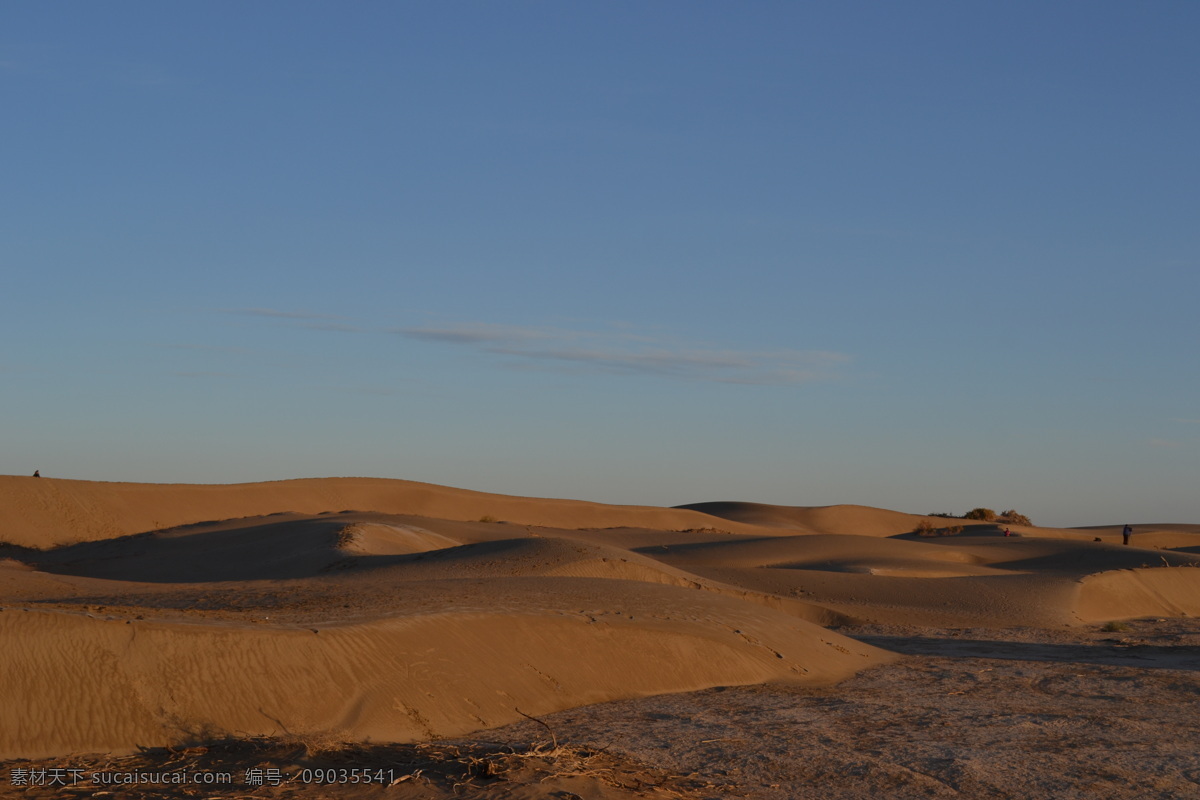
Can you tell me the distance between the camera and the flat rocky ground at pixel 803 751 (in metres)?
5.96

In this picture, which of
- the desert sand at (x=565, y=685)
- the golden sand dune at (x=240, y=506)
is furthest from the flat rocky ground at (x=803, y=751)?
the golden sand dune at (x=240, y=506)

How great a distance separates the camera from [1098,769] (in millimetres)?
7301

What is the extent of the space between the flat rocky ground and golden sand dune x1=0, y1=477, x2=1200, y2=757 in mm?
512

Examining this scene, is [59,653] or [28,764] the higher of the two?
[59,653]

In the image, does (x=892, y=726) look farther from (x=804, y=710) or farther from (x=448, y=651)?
(x=448, y=651)

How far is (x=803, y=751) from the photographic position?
24.9ft

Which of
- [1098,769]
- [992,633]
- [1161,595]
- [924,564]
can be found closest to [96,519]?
[924,564]

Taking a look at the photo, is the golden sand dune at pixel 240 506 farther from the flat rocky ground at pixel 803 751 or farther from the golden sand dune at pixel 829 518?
the flat rocky ground at pixel 803 751

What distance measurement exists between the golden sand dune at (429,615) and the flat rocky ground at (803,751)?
51 cm

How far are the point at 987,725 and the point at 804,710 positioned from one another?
57.1 inches

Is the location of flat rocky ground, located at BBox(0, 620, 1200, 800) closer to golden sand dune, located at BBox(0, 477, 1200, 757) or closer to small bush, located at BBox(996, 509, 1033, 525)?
golden sand dune, located at BBox(0, 477, 1200, 757)

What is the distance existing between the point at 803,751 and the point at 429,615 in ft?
11.9

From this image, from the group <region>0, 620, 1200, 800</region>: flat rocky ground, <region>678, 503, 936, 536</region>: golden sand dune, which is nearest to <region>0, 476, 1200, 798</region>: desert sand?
<region>0, 620, 1200, 800</region>: flat rocky ground

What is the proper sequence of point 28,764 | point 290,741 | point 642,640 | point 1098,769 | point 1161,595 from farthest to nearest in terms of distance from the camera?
point 1161,595 → point 642,640 → point 1098,769 → point 290,741 → point 28,764
